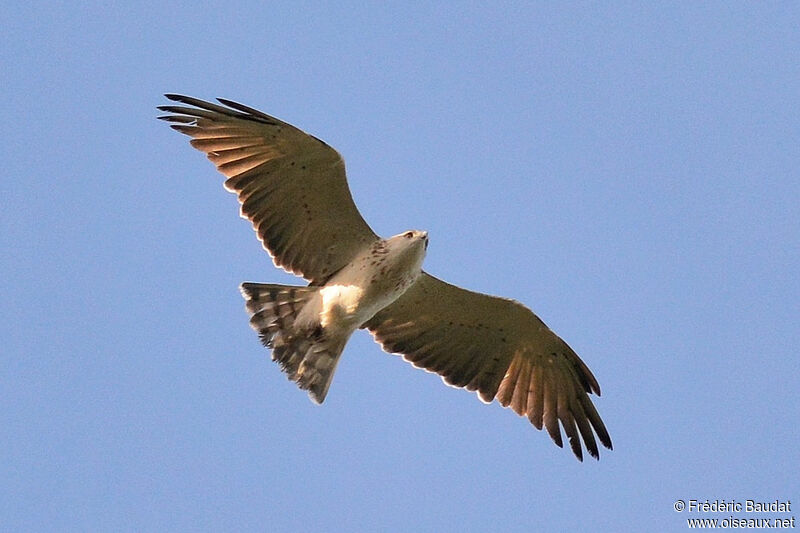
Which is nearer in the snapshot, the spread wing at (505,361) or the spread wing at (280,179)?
the spread wing at (280,179)

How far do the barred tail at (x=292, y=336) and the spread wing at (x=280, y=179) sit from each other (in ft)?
1.31

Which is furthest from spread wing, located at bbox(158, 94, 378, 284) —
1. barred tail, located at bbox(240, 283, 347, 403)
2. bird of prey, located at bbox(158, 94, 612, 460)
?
barred tail, located at bbox(240, 283, 347, 403)

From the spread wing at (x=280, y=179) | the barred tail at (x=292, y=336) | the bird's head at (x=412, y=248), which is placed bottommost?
the barred tail at (x=292, y=336)

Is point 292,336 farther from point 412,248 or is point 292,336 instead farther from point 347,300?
point 412,248

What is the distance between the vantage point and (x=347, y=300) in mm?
12648

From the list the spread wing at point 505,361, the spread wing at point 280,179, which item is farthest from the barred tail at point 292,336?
the spread wing at point 505,361

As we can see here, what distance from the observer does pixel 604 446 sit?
45.2 ft

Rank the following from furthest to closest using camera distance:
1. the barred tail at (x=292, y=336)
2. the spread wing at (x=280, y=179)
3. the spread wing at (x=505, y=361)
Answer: the spread wing at (x=505, y=361)
the barred tail at (x=292, y=336)
the spread wing at (x=280, y=179)

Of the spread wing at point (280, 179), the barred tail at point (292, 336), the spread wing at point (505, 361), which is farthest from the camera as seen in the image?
the spread wing at point (505, 361)

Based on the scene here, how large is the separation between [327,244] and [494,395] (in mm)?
2574

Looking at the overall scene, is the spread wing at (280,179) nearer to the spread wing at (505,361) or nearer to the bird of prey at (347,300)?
the bird of prey at (347,300)

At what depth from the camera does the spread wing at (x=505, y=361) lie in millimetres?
13578

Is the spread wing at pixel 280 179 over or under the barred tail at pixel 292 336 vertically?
over

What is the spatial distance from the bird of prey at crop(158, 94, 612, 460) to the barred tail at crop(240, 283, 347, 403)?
0.01m
